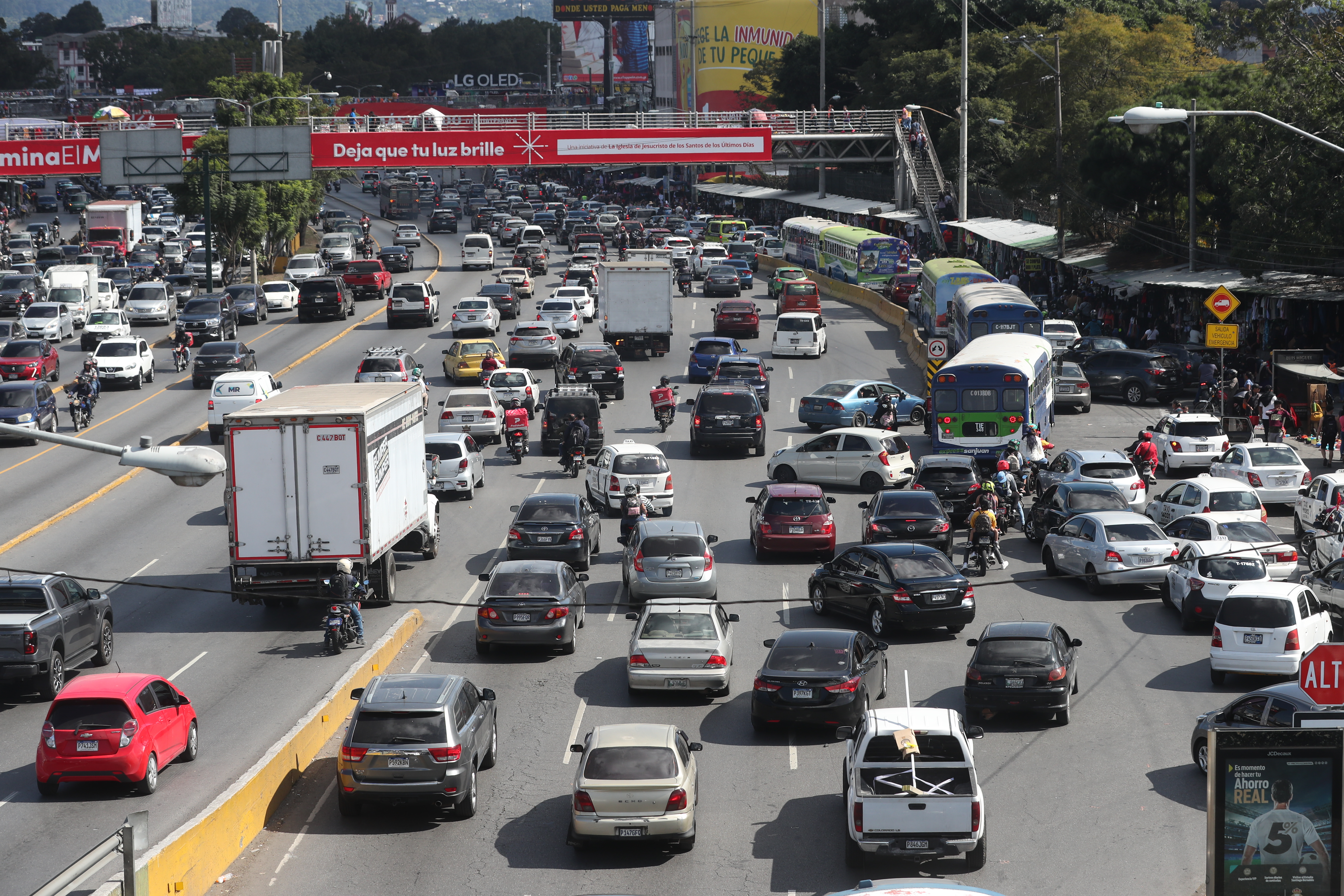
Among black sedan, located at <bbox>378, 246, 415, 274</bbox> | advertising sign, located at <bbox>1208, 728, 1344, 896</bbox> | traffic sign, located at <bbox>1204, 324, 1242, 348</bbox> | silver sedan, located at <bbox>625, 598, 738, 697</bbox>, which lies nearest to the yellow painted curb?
silver sedan, located at <bbox>625, 598, 738, 697</bbox>

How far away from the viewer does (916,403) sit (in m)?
47.4

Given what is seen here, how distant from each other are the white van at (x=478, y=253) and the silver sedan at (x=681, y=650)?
6244 cm

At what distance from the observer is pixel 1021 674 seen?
22.6 metres

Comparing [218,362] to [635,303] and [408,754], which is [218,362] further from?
[408,754]

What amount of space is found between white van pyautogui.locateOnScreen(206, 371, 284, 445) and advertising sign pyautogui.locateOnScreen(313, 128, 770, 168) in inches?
1376

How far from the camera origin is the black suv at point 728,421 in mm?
43281

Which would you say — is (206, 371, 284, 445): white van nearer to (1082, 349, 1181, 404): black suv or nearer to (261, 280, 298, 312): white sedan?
(1082, 349, 1181, 404): black suv

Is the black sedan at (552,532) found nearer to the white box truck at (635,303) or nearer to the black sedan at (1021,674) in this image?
the black sedan at (1021,674)

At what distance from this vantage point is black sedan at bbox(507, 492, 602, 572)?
31.7m

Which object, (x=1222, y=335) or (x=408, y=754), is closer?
(x=408, y=754)

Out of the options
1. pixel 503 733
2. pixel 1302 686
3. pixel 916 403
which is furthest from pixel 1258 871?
pixel 916 403

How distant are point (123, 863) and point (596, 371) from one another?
36655 millimetres

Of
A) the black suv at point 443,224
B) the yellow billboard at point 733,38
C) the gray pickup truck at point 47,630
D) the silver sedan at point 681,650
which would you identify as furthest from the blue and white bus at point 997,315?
the yellow billboard at point 733,38

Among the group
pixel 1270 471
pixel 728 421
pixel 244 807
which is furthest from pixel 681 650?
pixel 728 421
